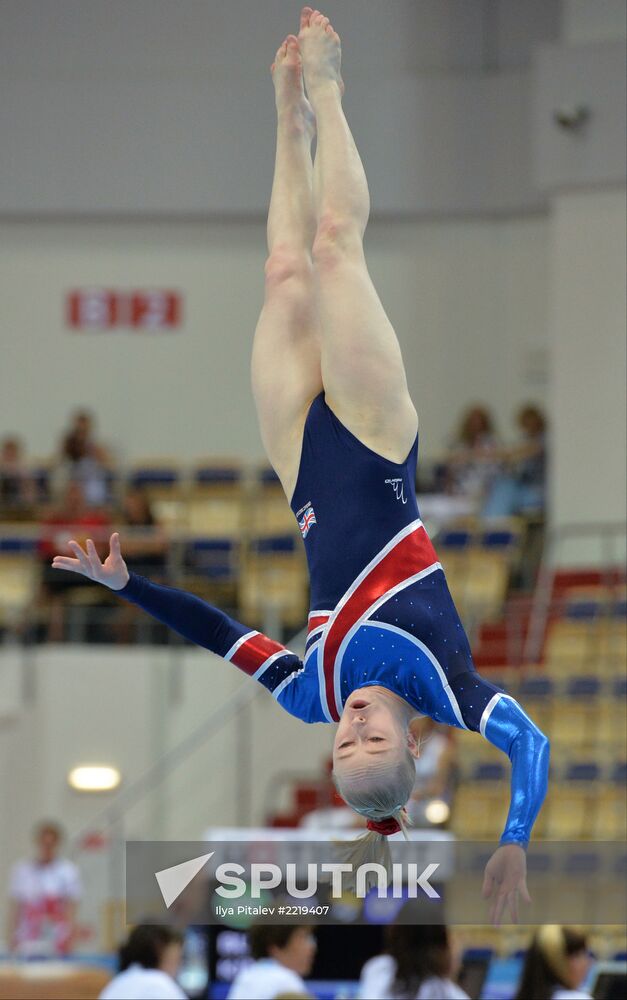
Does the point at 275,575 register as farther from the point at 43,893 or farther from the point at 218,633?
the point at 218,633

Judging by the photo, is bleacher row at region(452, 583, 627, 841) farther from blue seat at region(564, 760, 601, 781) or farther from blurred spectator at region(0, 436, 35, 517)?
blurred spectator at region(0, 436, 35, 517)

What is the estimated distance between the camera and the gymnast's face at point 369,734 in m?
4.13

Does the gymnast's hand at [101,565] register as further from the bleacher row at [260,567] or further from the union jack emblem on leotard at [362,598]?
the bleacher row at [260,567]

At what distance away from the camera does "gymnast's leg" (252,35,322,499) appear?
4.73 metres

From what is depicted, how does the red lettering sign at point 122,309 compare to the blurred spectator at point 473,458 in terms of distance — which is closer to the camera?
the blurred spectator at point 473,458

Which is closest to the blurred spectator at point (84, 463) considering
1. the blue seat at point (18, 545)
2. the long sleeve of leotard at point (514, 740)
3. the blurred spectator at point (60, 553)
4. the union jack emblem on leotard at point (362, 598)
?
the blue seat at point (18, 545)

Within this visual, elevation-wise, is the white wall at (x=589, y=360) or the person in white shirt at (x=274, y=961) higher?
the white wall at (x=589, y=360)

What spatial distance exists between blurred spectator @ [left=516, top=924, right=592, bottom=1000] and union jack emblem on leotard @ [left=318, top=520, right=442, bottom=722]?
143cm

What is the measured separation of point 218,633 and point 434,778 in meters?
4.64

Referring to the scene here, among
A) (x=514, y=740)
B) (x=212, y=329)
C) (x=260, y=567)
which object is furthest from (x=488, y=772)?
(x=212, y=329)

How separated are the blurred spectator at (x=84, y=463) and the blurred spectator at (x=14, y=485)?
1.00 feet

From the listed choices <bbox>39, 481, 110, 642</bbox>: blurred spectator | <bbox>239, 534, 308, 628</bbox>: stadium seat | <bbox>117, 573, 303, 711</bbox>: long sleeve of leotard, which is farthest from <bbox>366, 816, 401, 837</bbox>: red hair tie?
<bbox>239, 534, 308, 628</bbox>: stadium seat

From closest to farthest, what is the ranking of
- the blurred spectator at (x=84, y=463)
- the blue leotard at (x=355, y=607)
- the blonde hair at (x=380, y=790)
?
the blonde hair at (x=380, y=790)
the blue leotard at (x=355, y=607)
the blurred spectator at (x=84, y=463)

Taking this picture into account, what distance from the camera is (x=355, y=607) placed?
4.41m
